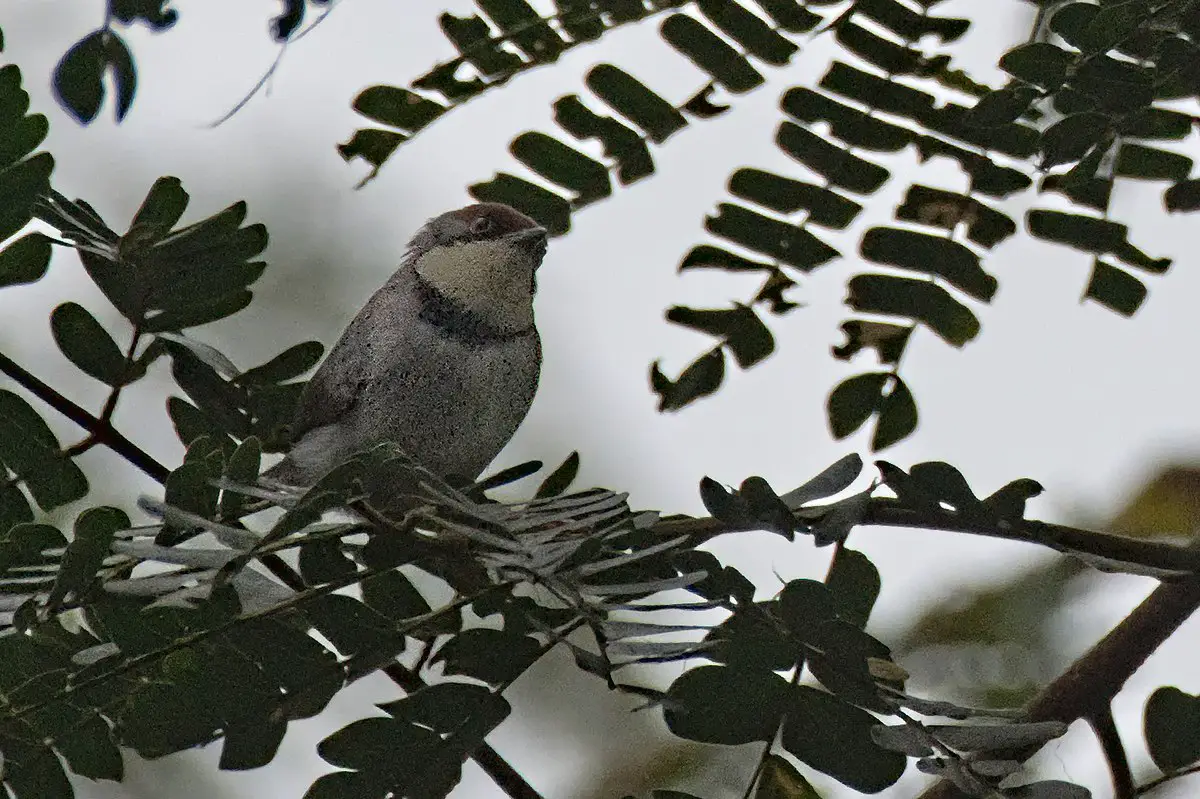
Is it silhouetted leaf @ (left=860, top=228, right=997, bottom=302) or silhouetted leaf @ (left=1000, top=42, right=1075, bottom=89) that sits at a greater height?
silhouetted leaf @ (left=1000, top=42, right=1075, bottom=89)

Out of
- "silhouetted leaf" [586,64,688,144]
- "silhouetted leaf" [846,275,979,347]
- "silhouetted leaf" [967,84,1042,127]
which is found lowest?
"silhouetted leaf" [846,275,979,347]

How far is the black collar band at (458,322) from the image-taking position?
12.2ft

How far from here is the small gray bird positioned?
3.57 metres

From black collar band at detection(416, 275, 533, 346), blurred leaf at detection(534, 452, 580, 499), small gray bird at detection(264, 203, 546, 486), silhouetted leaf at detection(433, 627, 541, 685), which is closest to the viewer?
silhouetted leaf at detection(433, 627, 541, 685)

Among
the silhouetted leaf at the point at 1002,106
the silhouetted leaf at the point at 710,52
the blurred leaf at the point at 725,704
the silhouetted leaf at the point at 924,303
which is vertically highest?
the silhouetted leaf at the point at 710,52

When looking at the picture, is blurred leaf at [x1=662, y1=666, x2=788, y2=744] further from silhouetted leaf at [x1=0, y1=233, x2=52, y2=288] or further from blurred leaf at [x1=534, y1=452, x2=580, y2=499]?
silhouetted leaf at [x1=0, y1=233, x2=52, y2=288]

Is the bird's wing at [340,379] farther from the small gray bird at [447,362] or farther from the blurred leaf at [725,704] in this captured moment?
the blurred leaf at [725,704]

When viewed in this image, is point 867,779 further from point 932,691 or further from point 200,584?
point 932,691

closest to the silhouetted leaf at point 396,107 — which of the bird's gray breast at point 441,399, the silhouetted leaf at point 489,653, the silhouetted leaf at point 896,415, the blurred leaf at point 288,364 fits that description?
the blurred leaf at point 288,364

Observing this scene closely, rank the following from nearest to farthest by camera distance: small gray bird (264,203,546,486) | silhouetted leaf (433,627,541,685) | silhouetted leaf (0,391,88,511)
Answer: silhouetted leaf (433,627,541,685)
silhouetted leaf (0,391,88,511)
small gray bird (264,203,546,486)

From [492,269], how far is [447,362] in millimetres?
312

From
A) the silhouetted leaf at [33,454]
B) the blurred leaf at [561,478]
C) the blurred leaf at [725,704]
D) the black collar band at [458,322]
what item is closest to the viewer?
the blurred leaf at [725,704]

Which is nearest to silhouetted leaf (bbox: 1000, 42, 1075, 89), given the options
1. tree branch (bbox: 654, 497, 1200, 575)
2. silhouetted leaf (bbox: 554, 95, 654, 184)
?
tree branch (bbox: 654, 497, 1200, 575)

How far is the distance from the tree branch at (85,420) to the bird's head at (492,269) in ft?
4.33
